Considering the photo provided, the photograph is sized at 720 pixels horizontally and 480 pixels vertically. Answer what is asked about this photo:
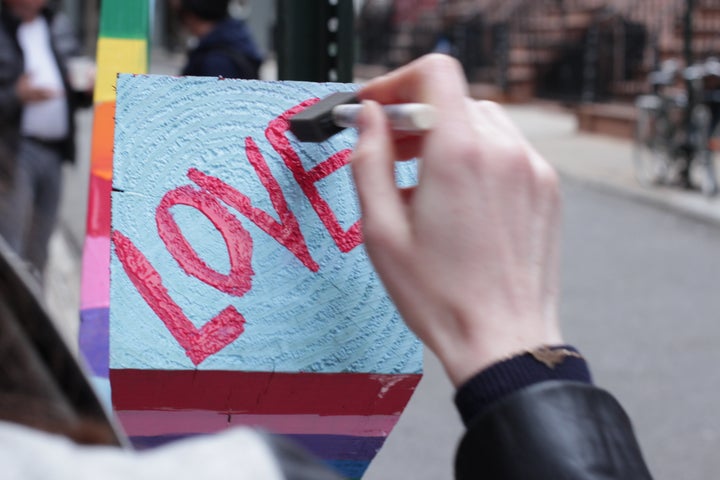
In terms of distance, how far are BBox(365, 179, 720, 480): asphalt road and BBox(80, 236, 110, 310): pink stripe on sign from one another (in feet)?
8.83

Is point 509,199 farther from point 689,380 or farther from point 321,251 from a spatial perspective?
point 689,380

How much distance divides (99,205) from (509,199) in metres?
1.16

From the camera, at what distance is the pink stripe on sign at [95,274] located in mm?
1797

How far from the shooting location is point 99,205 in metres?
1.85

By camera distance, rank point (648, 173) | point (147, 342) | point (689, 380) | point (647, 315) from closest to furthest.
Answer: point (147, 342)
point (689, 380)
point (647, 315)
point (648, 173)

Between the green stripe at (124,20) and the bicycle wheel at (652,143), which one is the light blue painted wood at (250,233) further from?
the bicycle wheel at (652,143)

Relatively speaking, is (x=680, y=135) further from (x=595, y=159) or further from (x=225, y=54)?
(x=225, y=54)

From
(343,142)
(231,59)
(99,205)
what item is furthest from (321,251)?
(231,59)

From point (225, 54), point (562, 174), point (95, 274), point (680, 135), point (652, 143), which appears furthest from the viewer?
point (562, 174)

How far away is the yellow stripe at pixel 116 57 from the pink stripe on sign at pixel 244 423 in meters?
0.86

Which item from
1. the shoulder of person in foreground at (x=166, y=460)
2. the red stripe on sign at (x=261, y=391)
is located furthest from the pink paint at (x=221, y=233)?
the shoulder of person in foreground at (x=166, y=460)

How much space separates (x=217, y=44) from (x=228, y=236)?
3.18 metres

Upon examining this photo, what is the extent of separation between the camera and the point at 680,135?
1172 centimetres

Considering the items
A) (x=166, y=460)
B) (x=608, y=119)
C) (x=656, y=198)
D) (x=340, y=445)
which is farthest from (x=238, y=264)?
(x=608, y=119)
